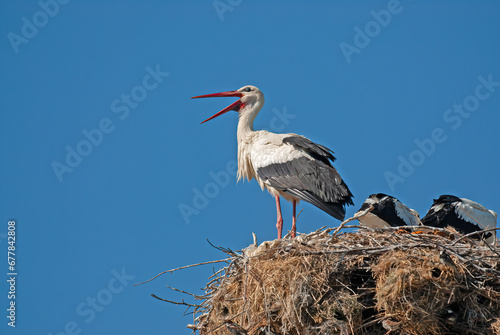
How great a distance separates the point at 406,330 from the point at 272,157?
341 cm

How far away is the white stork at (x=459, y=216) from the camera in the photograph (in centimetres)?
850

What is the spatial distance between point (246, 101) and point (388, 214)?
2698 mm

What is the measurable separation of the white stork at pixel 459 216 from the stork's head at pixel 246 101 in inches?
109

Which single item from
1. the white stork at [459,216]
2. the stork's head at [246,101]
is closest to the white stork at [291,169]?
the stork's head at [246,101]

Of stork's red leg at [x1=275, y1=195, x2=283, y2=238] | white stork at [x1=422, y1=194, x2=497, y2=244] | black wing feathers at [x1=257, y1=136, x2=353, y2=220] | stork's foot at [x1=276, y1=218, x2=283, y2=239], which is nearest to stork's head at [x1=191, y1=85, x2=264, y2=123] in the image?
black wing feathers at [x1=257, y1=136, x2=353, y2=220]

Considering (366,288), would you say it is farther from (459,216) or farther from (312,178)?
(459,216)

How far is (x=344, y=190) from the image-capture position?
8.30m

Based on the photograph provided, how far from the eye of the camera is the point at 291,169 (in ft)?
28.7

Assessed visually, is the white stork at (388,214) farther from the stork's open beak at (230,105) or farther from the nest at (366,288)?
the stork's open beak at (230,105)

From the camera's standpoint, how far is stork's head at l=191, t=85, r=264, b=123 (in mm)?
10102

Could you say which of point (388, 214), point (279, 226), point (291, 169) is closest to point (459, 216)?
point (388, 214)

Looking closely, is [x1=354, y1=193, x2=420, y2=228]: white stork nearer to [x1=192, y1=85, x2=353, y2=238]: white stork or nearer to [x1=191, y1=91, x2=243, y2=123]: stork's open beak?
[x1=192, y1=85, x2=353, y2=238]: white stork

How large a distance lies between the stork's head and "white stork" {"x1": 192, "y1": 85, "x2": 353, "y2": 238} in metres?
0.18

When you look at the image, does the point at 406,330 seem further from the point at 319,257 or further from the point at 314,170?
the point at 314,170
